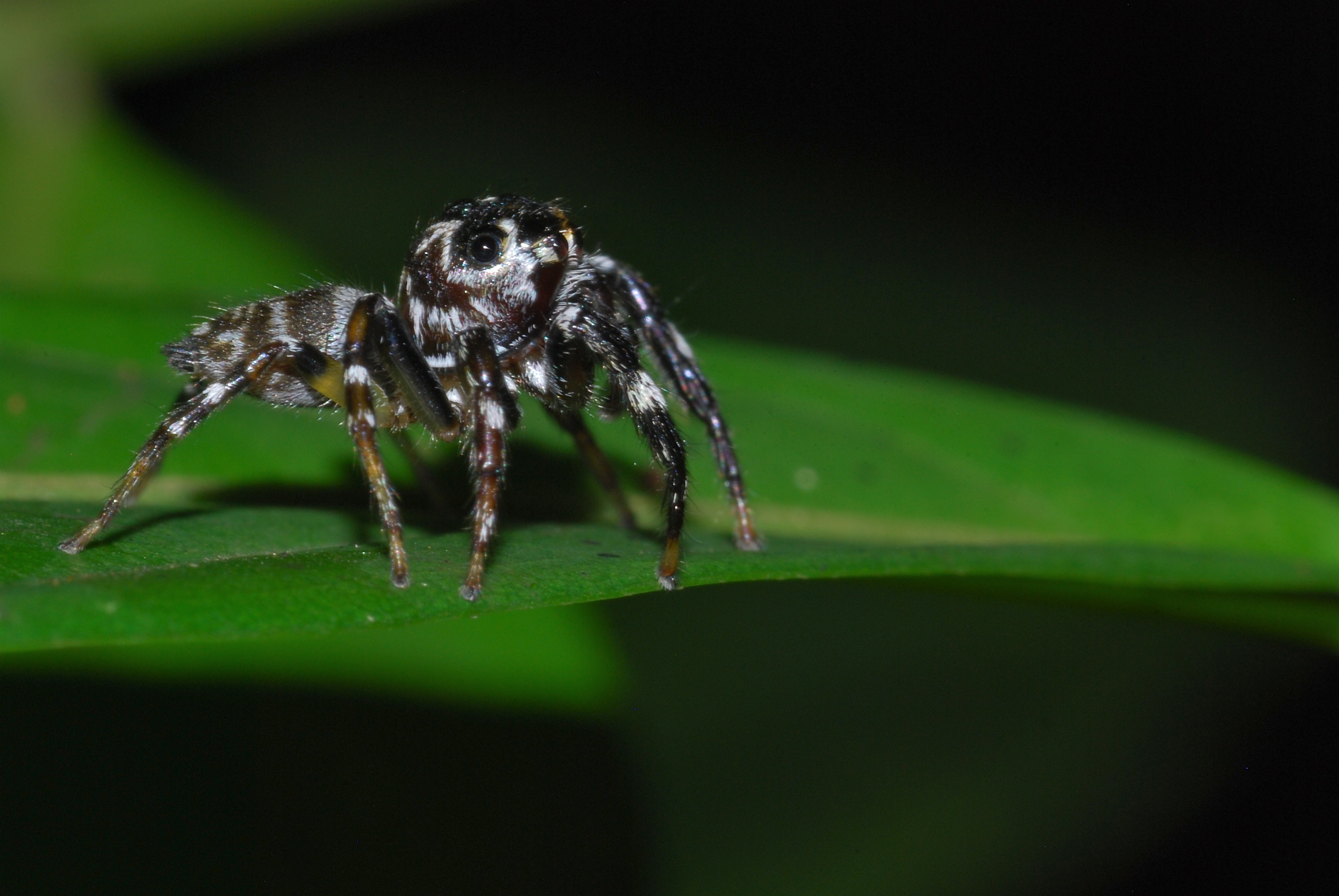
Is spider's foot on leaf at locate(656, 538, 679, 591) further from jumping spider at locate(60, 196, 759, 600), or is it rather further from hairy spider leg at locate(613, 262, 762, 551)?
hairy spider leg at locate(613, 262, 762, 551)

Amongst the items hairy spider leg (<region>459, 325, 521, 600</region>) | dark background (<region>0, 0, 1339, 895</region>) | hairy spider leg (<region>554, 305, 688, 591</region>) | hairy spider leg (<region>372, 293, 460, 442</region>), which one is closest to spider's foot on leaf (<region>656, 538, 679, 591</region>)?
hairy spider leg (<region>554, 305, 688, 591</region>)

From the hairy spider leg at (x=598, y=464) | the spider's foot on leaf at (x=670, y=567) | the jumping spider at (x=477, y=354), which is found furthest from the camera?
the hairy spider leg at (x=598, y=464)

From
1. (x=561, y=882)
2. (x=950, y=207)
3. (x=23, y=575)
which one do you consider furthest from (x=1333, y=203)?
(x=23, y=575)

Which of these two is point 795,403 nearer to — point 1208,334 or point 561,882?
point 561,882

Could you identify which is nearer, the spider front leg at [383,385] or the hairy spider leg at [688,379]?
the spider front leg at [383,385]

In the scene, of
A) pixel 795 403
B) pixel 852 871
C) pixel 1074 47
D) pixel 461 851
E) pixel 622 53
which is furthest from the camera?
pixel 622 53

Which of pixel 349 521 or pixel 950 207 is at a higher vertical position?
pixel 950 207

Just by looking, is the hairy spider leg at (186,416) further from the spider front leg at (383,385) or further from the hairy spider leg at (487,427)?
the hairy spider leg at (487,427)

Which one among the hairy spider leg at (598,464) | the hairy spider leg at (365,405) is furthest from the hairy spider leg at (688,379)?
the hairy spider leg at (365,405)
